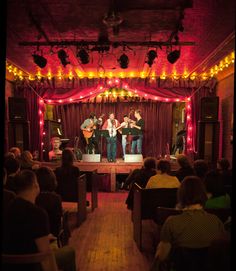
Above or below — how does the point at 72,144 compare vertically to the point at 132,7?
below

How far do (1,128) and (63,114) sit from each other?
10716mm

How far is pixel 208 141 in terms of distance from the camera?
767cm

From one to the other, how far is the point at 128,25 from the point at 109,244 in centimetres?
326

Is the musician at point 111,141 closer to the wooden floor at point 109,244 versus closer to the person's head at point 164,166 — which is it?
the wooden floor at point 109,244

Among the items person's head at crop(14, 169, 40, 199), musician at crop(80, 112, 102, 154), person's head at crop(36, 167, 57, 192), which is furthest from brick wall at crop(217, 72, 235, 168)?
person's head at crop(14, 169, 40, 199)

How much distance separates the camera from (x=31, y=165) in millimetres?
5422

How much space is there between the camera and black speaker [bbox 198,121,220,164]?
295 inches

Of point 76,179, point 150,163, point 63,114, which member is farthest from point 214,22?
point 63,114

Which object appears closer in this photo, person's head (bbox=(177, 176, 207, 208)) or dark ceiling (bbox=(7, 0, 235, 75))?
person's head (bbox=(177, 176, 207, 208))

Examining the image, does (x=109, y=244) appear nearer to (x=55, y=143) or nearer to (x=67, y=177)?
(x=67, y=177)

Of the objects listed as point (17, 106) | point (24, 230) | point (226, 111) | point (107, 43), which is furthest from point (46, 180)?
point (226, 111)

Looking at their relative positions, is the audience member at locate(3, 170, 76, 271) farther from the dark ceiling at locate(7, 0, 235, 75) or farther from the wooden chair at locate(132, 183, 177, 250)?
the dark ceiling at locate(7, 0, 235, 75)

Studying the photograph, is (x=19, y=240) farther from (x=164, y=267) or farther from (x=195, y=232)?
(x=195, y=232)

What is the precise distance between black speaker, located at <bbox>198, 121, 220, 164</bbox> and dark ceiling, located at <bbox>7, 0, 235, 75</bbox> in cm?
167
